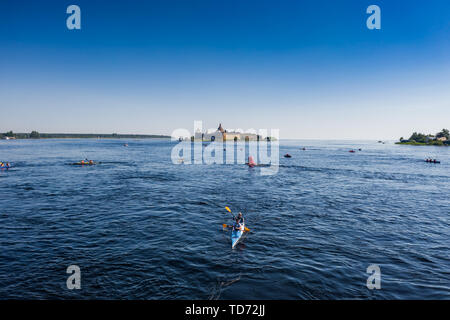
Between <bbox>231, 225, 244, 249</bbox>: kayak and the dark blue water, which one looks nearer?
the dark blue water

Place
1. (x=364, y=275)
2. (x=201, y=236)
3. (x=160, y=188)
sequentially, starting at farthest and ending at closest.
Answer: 1. (x=160, y=188)
2. (x=201, y=236)
3. (x=364, y=275)

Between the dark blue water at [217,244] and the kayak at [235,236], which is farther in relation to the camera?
the kayak at [235,236]

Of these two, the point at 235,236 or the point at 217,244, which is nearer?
the point at 217,244

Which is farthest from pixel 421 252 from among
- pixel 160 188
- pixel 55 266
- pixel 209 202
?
pixel 160 188

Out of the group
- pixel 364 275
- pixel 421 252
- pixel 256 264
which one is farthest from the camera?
pixel 421 252

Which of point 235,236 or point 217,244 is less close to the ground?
point 235,236

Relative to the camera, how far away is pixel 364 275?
15.1 meters

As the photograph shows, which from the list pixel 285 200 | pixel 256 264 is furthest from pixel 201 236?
pixel 285 200
